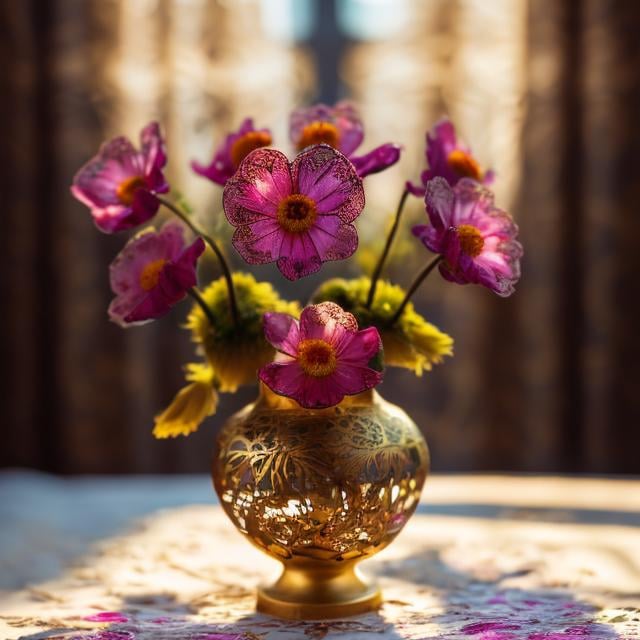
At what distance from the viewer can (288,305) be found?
830 millimetres

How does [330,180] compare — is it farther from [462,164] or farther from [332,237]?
[462,164]

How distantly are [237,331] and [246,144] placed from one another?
0.16 meters

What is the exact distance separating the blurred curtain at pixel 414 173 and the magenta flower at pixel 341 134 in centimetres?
155

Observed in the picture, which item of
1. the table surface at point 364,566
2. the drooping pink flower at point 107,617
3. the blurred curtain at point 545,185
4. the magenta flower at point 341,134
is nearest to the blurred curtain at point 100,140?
the blurred curtain at point 545,185

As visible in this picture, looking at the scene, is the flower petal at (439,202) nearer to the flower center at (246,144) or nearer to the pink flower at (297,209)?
the pink flower at (297,209)

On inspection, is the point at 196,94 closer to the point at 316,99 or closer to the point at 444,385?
the point at 316,99

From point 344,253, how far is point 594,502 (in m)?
0.79

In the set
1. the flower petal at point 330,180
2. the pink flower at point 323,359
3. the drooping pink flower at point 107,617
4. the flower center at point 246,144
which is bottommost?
the drooping pink flower at point 107,617

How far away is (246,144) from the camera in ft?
2.61

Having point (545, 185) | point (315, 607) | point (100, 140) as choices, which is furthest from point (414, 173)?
point (315, 607)

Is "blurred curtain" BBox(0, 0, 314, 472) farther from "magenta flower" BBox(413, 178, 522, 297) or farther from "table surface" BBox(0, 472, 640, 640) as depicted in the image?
"magenta flower" BBox(413, 178, 522, 297)

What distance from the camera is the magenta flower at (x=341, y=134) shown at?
778 mm

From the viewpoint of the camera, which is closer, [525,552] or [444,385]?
[525,552]

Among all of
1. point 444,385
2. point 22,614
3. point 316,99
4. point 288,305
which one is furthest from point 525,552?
point 316,99
